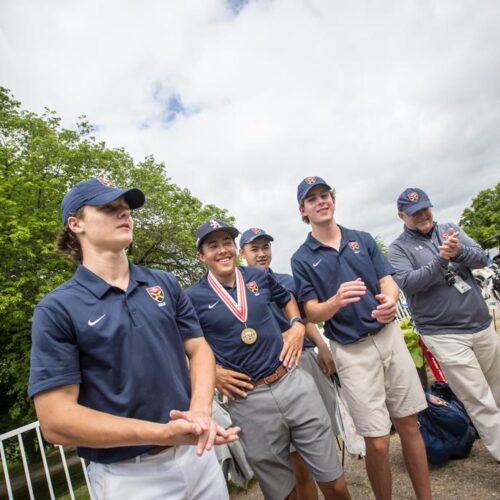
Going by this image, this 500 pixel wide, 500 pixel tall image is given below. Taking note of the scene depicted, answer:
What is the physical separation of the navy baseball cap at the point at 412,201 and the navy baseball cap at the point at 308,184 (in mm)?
965

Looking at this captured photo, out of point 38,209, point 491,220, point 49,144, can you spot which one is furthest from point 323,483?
point 491,220

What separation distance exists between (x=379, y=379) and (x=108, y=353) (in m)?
2.09

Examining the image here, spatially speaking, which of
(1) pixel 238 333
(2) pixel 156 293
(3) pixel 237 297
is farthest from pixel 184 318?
(3) pixel 237 297

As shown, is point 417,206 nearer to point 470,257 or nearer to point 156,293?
point 470,257

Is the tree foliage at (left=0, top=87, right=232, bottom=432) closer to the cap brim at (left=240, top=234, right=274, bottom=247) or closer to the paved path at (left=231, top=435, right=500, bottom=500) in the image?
the cap brim at (left=240, top=234, right=274, bottom=247)

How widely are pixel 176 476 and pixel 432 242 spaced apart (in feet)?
10.1

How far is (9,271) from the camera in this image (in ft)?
39.8

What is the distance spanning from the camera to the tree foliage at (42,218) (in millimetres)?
11984

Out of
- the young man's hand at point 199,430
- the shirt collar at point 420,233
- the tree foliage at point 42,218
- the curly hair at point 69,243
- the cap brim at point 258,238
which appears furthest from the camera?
the tree foliage at point 42,218

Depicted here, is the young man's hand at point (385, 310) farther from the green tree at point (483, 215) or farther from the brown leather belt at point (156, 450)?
the green tree at point (483, 215)

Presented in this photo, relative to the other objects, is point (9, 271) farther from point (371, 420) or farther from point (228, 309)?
point (371, 420)

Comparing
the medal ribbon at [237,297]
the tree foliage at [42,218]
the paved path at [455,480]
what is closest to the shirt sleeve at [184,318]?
the medal ribbon at [237,297]

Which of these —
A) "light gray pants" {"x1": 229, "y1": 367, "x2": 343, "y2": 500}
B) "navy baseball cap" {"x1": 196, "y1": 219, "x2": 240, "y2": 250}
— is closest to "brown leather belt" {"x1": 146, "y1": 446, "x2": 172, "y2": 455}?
"light gray pants" {"x1": 229, "y1": 367, "x2": 343, "y2": 500}

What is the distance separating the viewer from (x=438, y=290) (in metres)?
3.30
